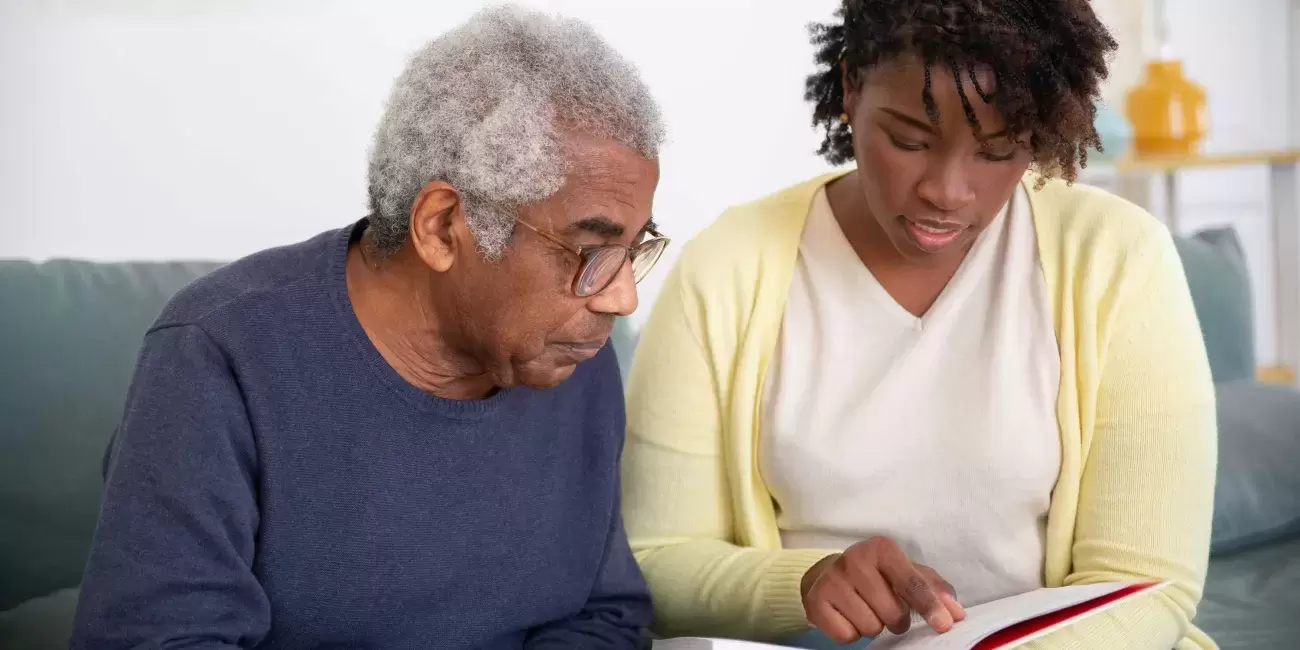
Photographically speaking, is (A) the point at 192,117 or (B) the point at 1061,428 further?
(A) the point at 192,117

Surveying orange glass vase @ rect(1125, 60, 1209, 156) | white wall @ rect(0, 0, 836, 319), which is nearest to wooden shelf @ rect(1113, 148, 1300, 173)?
orange glass vase @ rect(1125, 60, 1209, 156)

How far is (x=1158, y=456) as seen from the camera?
4.33ft

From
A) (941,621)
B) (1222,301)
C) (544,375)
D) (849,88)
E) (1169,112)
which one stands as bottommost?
(1222,301)

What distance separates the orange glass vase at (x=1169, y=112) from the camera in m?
3.68

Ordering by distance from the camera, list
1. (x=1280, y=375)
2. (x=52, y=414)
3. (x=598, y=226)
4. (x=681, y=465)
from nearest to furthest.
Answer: (x=598, y=226) → (x=681, y=465) → (x=52, y=414) → (x=1280, y=375)

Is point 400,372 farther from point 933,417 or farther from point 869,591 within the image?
point 933,417

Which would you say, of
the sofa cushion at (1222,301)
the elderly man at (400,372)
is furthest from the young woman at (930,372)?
the sofa cushion at (1222,301)

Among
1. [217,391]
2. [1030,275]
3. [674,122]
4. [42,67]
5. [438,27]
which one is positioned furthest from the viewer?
[674,122]

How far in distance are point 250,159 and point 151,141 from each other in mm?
177

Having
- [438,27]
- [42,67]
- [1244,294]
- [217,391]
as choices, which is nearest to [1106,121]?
[1244,294]

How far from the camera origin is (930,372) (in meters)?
1.43

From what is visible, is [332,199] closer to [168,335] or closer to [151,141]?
[151,141]

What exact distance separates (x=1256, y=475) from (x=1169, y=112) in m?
1.89

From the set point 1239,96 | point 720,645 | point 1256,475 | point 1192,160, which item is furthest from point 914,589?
point 1239,96
